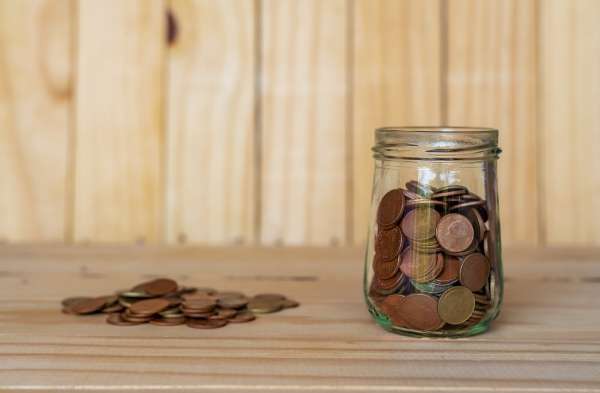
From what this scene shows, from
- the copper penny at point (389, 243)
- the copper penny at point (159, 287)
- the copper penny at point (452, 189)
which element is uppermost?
the copper penny at point (452, 189)

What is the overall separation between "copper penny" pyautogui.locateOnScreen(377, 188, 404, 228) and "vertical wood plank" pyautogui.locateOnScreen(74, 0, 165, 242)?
760mm

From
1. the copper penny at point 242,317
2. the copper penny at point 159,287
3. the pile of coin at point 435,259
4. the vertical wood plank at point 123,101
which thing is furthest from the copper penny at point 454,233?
the vertical wood plank at point 123,101

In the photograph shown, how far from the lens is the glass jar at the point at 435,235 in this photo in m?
0.76

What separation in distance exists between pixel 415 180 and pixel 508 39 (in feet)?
2.52

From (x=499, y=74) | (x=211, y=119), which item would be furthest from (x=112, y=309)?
(x=499, y=74)

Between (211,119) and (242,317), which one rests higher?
(211,119)

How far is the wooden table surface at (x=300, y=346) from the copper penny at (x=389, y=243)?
0.08 metres

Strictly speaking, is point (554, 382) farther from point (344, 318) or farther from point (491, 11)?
point (491, 11)

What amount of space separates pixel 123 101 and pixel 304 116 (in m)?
0.33

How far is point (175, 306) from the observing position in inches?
35.3

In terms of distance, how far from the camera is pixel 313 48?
58.6 inches

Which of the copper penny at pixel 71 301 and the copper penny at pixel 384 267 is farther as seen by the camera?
the copper penny at pixel 71 301

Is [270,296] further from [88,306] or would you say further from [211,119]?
[211,119]

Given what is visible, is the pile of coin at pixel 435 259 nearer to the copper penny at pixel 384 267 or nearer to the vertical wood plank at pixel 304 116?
the copper penny at pixel 384 267
